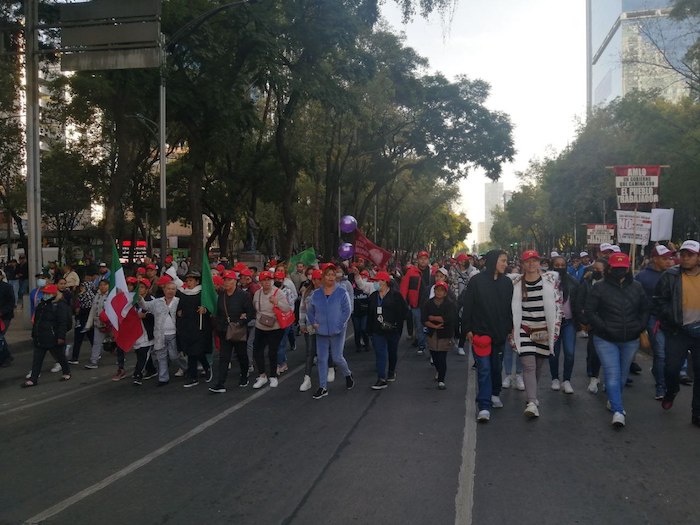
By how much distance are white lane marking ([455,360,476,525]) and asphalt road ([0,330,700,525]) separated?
20 mm

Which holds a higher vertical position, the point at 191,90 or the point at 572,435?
the point at 191,90

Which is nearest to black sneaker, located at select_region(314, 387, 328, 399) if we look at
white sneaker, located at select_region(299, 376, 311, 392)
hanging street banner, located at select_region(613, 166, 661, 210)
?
white sneaker, located at select_region(299, 376, 311, 392)

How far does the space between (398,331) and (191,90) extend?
42.7ft

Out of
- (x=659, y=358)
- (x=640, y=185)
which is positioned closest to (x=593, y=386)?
(x=659, y=358)

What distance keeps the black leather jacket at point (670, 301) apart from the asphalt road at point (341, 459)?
3.47 feet

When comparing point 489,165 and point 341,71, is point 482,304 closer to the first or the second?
point 341,71

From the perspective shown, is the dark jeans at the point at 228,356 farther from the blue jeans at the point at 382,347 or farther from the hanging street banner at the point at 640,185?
the hanging street banner at the point at 640,185

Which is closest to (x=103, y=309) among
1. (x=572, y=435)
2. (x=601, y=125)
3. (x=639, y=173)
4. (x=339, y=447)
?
(x=339, y=447)

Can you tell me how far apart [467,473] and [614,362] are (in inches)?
95.2

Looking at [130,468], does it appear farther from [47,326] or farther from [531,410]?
[47,326]

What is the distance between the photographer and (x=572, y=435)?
6500 mm

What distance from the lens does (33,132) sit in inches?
620

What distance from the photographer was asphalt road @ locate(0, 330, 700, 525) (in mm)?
4652

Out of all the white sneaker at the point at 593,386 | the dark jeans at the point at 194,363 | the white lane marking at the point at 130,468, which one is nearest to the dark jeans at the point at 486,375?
the white sneaker at the point at 593,386
